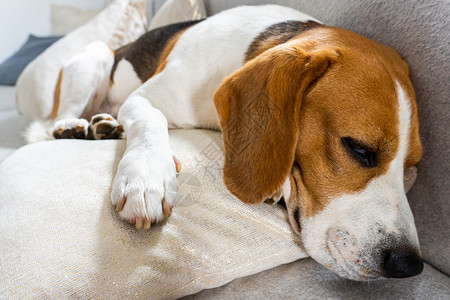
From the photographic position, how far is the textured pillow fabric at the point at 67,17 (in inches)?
161

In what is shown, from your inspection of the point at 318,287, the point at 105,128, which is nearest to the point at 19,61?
the point at 105,128

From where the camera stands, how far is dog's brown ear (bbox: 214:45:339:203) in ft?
2.94

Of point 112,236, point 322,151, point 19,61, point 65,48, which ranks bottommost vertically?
point 19,61

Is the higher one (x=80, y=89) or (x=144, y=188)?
(x=144, y=188)

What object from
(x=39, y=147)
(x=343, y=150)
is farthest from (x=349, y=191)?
(x=39, y=147)

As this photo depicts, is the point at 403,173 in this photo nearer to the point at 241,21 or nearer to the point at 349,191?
the point at 349,191

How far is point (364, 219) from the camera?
0.83 meters

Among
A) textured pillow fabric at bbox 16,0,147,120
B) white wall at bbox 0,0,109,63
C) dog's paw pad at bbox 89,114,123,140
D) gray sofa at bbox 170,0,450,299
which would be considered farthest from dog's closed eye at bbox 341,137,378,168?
white wall at bbox 0,0,109,63

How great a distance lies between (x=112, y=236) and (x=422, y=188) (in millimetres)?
917

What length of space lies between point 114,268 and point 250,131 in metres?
0.48

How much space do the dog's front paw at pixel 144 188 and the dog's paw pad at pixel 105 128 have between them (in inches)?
Result: 17.3

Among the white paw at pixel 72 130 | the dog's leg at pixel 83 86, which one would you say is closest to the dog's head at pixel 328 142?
the white paw at pixel 72 130

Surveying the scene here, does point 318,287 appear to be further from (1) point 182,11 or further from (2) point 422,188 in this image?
(1) point 182,11

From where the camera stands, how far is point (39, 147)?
112 cm
